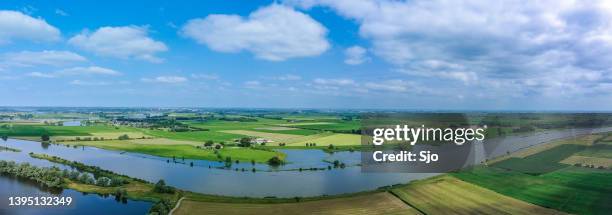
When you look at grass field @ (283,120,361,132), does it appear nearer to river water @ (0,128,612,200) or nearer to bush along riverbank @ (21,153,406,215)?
river water @ (0,128,612,200)

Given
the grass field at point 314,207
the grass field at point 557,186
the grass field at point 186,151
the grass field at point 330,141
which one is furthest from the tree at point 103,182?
the grass field at point 330,141

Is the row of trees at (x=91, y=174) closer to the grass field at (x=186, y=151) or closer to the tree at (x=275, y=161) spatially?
the grass field at (x=186, y=151)

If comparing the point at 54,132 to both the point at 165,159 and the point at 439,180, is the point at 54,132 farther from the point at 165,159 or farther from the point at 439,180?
the point at 439,180

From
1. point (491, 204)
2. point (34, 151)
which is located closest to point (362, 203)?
point (491, 204)

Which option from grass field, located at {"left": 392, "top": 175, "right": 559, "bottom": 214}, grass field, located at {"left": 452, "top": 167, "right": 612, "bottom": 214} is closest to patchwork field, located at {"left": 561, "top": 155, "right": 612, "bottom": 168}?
grass field, located at {"left": 452, "top": 167, "right": 612, "bottom": 214}

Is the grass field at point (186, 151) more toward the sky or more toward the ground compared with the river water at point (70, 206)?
more toward the sky

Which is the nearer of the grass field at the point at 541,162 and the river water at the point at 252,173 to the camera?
the river water at the point at 252,173

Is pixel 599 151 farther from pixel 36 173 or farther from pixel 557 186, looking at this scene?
pixel 36 173
